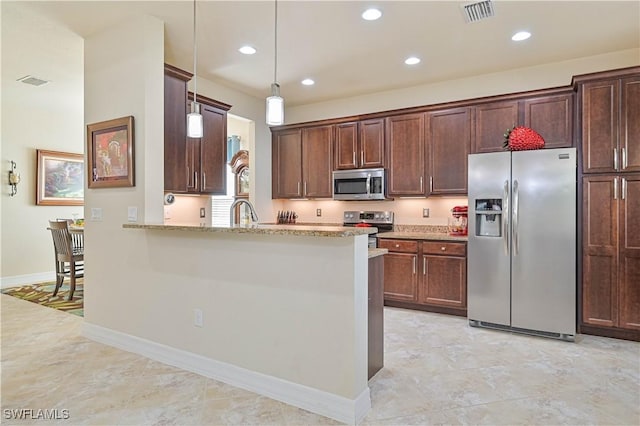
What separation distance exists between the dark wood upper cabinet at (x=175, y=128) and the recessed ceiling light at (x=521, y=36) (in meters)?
3.07

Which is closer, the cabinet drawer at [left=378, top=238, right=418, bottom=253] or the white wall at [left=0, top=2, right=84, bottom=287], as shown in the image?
the cabinet drawer at [left=378, top=238, right=418, bottom=253]

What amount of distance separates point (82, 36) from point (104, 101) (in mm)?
707

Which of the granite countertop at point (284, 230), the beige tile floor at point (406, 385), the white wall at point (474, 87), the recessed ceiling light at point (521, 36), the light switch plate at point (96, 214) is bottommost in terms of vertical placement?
the beige tile floor at point (406, 385)

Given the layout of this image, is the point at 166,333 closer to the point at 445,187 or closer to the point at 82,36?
the point at 82,36

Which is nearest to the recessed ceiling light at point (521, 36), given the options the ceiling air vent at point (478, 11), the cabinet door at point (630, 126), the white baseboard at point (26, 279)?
the ceiling air vent at point (478, 11)

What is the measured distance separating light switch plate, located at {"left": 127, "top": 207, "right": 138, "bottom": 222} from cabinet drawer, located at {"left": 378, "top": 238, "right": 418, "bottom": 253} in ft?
8.99

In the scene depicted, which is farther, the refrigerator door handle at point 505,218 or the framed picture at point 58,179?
the framed picture at point 58,179

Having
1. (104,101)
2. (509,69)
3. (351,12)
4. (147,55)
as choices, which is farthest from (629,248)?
(104,101)

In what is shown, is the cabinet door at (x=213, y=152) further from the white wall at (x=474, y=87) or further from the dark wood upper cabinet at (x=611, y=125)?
the dark wood upper cabinet at (x=611, y=125)

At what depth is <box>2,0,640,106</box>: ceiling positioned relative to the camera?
Result: 2.98m

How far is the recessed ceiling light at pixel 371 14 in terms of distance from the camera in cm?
302

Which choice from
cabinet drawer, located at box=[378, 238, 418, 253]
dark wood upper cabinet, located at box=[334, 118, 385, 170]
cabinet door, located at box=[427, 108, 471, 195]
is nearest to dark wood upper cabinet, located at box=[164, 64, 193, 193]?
dark wood upper cabinet, located at box=[334, 118, 385, 170]

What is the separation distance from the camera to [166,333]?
115 inches

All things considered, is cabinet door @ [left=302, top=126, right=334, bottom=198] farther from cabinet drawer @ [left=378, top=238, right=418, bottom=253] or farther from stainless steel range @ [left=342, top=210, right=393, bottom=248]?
cabinet drawer @ [left=378, top=238, right=418, bottom=253]
